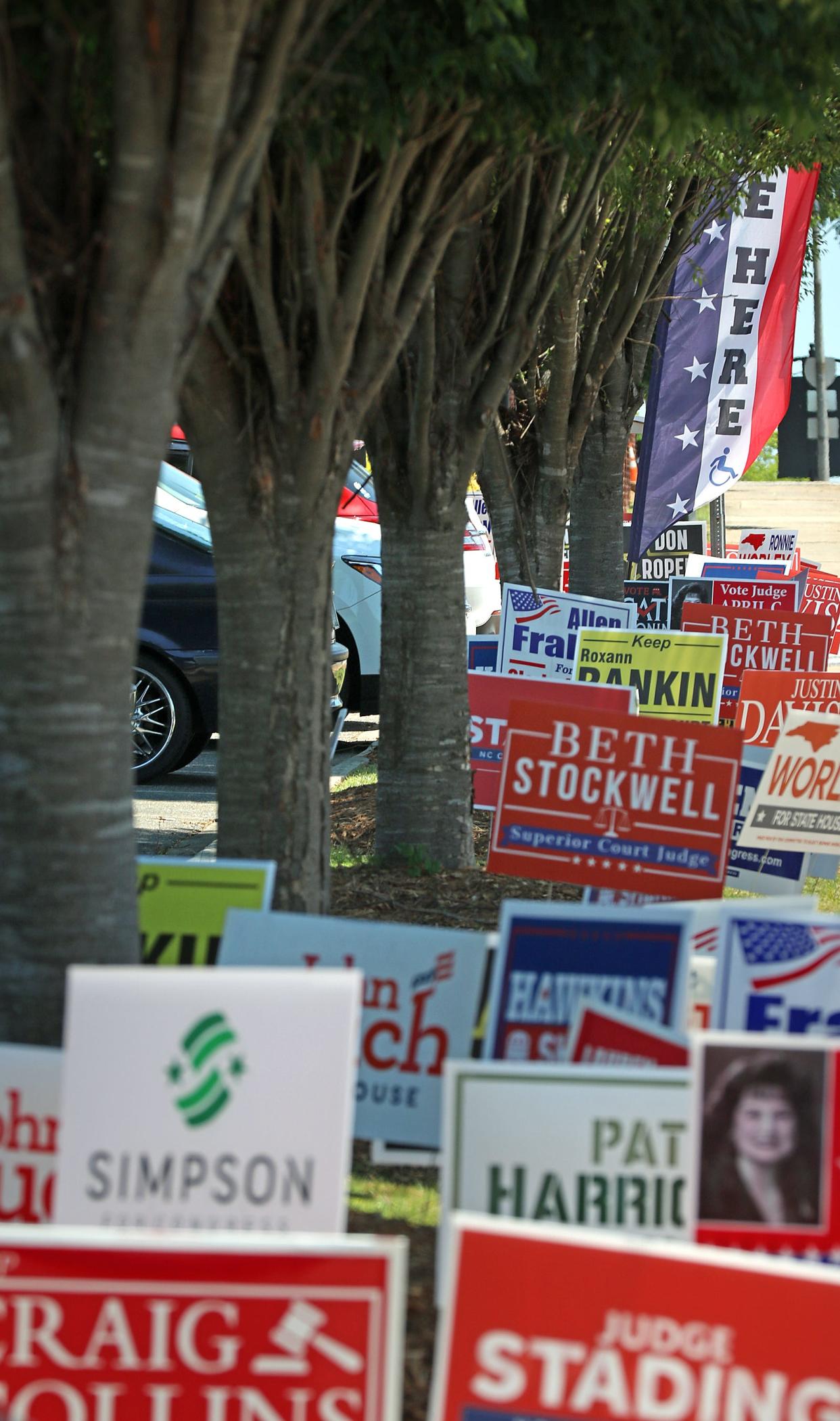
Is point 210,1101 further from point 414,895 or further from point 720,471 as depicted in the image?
point 720,471

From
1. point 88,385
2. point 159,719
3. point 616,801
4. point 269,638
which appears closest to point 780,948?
point 88,385

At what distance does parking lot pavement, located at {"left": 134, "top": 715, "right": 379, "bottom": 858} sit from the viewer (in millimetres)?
9703

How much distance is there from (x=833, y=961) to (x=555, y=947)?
682 millimetres

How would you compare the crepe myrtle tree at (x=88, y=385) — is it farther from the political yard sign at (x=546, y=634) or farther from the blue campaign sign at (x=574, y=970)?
the political yard sign at (x=546, y=634)

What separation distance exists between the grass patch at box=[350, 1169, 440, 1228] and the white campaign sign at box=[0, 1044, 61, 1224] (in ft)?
3.95

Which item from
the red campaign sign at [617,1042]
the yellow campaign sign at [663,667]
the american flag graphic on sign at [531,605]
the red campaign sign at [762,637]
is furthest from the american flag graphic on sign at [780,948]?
the red campaign sign at [762,637]

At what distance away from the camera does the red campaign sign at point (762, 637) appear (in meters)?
11.3

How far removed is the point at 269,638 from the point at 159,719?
6.06 m

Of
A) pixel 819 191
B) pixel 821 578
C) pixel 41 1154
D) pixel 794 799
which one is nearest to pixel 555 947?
pixel 41 1154

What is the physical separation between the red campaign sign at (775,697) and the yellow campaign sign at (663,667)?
0.18 metres

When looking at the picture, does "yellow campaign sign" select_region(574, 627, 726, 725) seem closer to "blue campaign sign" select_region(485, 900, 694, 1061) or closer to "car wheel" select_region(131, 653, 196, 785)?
"car wheel" select_region(131, 653, 196, 785)

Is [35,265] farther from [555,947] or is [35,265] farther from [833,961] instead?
[833,961]

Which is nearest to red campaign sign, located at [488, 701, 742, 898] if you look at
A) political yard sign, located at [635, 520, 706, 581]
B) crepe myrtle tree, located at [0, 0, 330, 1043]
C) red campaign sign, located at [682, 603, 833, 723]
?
crepe myrtle tree, located at [0, 0, 330, 1043]

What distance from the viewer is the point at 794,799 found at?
7.21m
